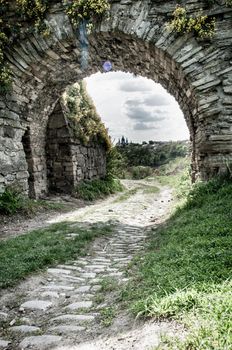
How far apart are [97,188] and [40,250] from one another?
8.41 metres

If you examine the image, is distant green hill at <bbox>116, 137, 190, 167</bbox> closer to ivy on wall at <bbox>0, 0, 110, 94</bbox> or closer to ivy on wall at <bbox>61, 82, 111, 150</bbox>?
ivy on wall at <bbox>61, 82, 111, 150</bbox>

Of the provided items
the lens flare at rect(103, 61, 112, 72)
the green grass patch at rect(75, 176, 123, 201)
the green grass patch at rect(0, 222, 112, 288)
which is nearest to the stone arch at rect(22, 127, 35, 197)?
the green grass patch at rect(75, 176, 123, 201)

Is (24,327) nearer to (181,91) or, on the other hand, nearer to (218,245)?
(218,245)

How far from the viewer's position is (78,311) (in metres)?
3.06

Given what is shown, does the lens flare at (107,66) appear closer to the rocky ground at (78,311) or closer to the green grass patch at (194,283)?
the rocky ground at (78,311)

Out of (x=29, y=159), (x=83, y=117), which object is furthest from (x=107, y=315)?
(x=83, y=117)

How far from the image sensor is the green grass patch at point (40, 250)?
4.12 metres

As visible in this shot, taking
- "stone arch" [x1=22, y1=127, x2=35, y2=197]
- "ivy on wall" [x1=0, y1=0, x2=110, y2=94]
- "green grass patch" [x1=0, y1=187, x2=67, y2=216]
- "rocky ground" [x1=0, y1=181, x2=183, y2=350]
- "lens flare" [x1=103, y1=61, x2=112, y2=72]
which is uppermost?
"ivy on wall" [x1=0, y1=0, x2=110, y2=94]

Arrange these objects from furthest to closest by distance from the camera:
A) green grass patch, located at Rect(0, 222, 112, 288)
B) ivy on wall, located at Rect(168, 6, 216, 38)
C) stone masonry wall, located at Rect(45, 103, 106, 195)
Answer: stone masonry wall, located at Rect(45, 103, 106, 195), ivy on wall, located at Rect(168, 6, 216, 38), green grass patch, located at Rect(0, 222, 112, 288)

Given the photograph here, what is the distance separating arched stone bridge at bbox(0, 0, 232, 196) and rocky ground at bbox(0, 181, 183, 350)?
301 centimetres

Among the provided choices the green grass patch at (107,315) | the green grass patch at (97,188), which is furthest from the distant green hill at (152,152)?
the green grass patch at (107,315)

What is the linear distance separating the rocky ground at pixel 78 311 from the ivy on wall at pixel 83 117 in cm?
780

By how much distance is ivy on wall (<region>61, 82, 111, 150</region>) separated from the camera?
12781mm

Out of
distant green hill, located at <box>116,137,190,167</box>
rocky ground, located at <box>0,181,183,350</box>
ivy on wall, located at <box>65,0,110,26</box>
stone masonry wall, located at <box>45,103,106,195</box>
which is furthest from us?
distant green hill, located at <box>116,137,190,167</box>
